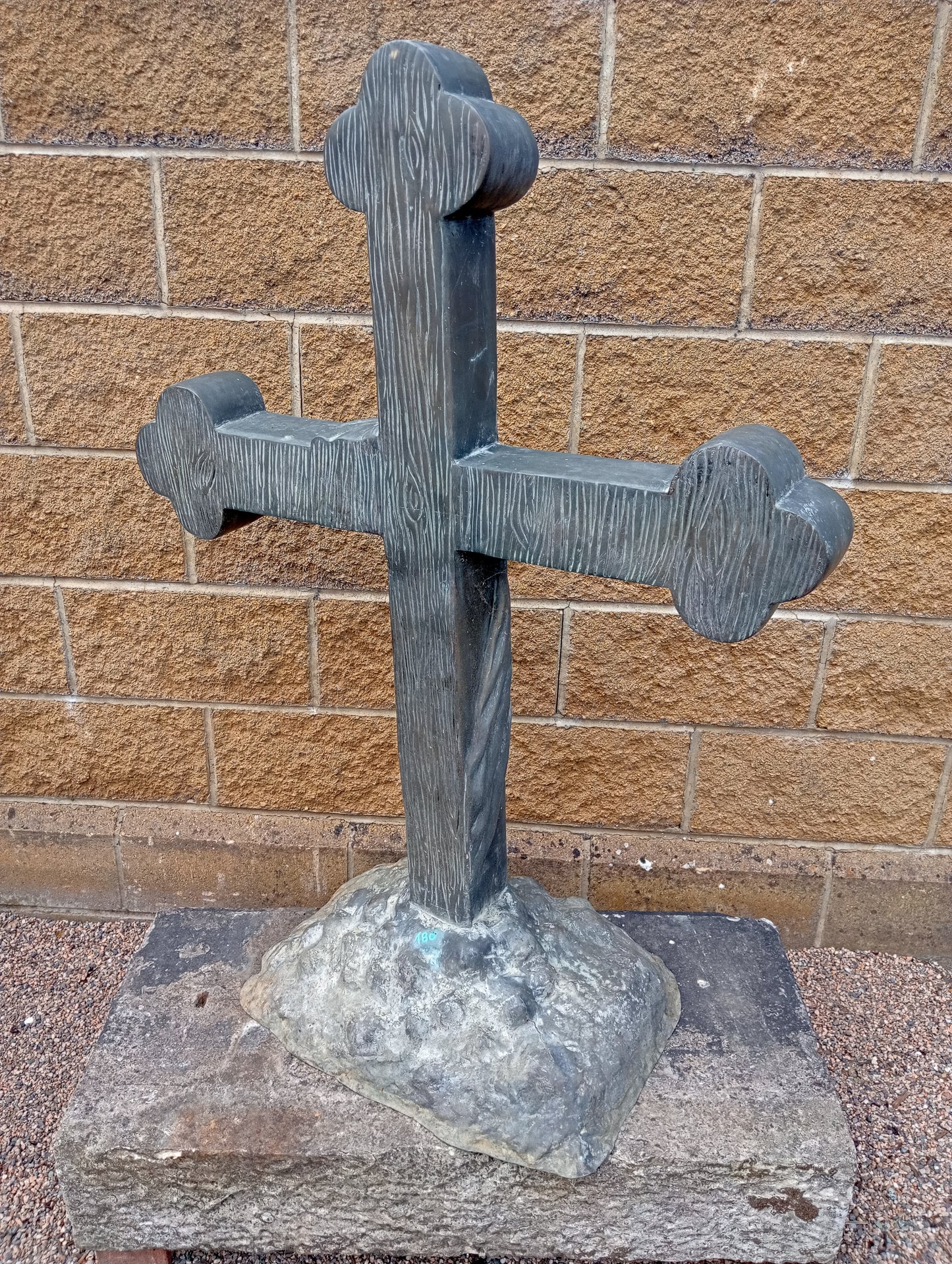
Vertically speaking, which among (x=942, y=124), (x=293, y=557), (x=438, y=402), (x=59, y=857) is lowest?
(x=59, y=857)

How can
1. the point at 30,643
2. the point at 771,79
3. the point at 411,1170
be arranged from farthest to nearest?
the point at 30,643, the point at 771,79, the point at 411,1170

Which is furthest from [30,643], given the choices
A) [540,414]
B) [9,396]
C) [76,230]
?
[540,414]

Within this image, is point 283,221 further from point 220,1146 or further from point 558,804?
point 220,1146

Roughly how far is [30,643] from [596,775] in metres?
1.41

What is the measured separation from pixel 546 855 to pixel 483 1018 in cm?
96

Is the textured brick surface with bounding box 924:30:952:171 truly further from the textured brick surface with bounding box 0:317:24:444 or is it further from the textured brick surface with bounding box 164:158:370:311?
the textured brick surface with bounding box 0:317:24:444

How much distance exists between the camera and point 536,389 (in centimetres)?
210

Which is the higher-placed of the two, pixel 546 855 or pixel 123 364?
pixel 123 364

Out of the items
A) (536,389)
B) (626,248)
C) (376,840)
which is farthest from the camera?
(376,840)

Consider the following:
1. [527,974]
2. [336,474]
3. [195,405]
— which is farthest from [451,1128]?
[195,405]

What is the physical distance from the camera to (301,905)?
2625 millimetres

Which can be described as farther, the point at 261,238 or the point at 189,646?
the point at 189,646

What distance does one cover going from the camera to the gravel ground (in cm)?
181

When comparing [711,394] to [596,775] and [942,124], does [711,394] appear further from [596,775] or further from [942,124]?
[596,775]
